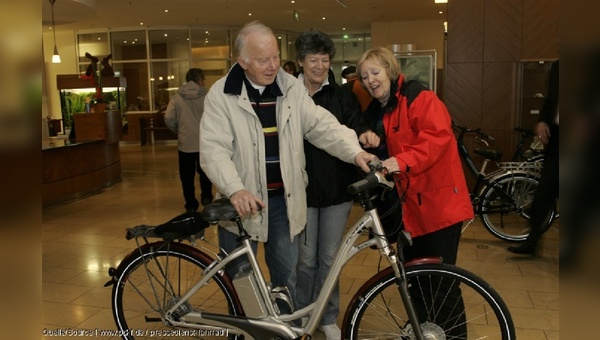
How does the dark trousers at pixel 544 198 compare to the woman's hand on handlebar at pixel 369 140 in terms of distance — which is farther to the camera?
the dark trousers at pixel 544 198

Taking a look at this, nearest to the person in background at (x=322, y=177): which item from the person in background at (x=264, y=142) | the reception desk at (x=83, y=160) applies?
the person in background at (x=264, y=142)

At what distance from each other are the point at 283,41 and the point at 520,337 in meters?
17.0

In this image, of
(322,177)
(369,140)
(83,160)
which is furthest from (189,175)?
(369,140)

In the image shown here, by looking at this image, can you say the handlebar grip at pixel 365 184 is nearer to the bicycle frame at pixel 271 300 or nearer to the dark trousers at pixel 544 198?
the bicycle frame at pixel 271 300

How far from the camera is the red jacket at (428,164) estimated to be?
2289 mm

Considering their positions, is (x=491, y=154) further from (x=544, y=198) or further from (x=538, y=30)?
(x=538, y=30)

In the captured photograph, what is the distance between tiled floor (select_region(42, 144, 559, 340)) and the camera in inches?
128

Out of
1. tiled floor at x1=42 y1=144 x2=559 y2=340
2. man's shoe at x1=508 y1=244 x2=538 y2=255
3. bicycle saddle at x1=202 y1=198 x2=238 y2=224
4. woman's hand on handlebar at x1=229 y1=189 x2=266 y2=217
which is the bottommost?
tiled floor at x1=42 y1=144 x2=559 y2=340

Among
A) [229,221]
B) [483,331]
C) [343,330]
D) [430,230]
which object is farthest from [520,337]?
[229,221]

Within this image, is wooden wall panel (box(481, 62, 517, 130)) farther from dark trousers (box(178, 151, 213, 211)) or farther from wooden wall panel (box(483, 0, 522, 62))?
dark trousers (box(178, 151, 213, 211))

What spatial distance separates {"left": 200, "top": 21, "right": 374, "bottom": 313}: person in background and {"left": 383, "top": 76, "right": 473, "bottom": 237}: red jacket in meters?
0.20

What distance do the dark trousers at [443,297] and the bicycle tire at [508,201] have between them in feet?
8.83

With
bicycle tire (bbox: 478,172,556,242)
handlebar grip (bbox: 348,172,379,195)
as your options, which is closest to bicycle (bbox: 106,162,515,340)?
handlebar grip (bbox: 348,172,379,195)

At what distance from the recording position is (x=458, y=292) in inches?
92.4
